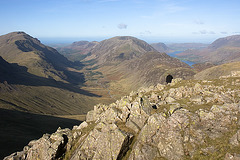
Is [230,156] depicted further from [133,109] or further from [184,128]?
[133,109]

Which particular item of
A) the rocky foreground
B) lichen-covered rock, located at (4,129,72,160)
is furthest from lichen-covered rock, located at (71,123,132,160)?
lichen-covered rock, located at (4,129,72,160)

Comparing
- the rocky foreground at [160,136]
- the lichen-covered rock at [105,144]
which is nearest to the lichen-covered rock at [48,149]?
the rocky foreground at [160,136]

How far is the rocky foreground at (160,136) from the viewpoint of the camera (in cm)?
2350

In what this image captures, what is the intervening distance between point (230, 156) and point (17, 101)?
19506cm

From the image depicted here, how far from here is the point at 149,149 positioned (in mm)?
25719

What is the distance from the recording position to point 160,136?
2652cm

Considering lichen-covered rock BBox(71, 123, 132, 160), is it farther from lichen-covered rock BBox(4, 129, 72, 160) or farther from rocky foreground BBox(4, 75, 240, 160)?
lichen-covered rock BBox(4, 129, 72, 160)

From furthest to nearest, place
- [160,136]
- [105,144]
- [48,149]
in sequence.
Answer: [48,149], [105,144], [160,136]

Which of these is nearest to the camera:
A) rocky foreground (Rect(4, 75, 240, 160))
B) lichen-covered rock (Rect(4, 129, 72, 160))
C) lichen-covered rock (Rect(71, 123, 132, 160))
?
rocky foreground (Rect(4, 75, 240, 160))

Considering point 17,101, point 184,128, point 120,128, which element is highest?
point 184,128

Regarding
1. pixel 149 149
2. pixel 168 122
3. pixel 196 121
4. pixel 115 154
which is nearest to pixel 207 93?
pixel 196 121

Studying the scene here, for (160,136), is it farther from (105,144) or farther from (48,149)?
(48,149)

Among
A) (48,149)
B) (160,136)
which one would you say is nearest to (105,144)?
(160,136)

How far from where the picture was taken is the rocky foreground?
23500mm
